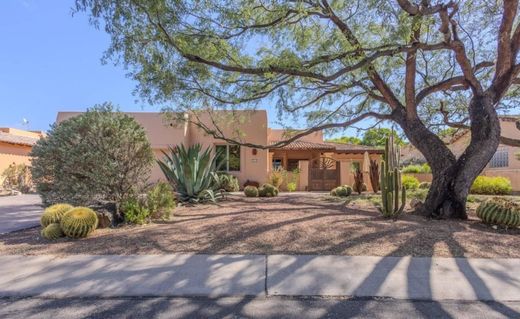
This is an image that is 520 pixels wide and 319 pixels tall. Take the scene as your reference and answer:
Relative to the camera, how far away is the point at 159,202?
9516mm

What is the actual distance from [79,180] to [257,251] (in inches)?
192

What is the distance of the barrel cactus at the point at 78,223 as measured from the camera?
7414 mm

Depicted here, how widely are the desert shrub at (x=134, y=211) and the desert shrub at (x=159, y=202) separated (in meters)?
0.20

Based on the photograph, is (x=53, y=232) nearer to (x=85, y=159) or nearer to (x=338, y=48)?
(x=85, y=159)

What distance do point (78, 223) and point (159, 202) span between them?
2.33m

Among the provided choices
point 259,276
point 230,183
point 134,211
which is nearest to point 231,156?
point 230,183

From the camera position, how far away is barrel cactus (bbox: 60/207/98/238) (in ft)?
24.3

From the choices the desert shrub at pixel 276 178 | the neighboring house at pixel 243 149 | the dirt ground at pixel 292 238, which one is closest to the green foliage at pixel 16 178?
the neighboring house at pixel 243 149

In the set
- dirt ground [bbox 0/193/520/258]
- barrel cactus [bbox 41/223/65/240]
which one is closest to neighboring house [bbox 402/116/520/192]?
dirt ground [bbox 0/193/520/258]

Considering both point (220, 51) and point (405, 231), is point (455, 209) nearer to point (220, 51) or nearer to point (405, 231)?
point (405, 231)

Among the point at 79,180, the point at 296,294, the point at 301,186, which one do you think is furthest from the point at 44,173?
the point at 301,186

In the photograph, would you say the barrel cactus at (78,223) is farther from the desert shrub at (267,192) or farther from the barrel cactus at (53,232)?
the desert shrub at (267,192)

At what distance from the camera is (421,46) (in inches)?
374

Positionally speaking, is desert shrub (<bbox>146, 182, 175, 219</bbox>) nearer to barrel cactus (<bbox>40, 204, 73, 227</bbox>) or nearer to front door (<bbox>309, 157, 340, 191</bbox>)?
barrel cactus (<bbox>40, 204, 73, 227</bbox>)
